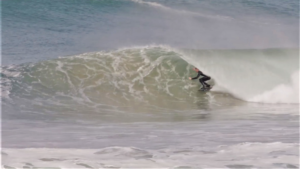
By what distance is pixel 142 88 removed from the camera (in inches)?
599

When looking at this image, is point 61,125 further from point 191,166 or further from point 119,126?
point 191,166

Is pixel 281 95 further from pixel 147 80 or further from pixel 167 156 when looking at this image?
pixel 167 156

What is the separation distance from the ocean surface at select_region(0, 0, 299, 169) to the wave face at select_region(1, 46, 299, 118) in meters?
0.03

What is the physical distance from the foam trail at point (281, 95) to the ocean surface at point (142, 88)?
3cm

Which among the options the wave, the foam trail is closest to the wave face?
the foam trail

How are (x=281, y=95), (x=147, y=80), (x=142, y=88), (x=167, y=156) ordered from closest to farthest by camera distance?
(x=167, y=156) < (x=281, y=95) < (x=142, y=88) < (x=147, y=80)

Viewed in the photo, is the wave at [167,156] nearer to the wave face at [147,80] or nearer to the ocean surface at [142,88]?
the ocean surface at [142,88]

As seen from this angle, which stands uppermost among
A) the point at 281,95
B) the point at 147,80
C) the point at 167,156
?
the point at 147,80

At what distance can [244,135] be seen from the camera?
27.1 ft

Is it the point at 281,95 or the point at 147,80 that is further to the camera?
the point at 147,80

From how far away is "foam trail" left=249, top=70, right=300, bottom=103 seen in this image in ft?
46.1

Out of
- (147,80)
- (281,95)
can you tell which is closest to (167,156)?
(281,95)

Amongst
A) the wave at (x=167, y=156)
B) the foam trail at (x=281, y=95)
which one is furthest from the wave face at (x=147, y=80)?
the wave at (x=167, y=156)

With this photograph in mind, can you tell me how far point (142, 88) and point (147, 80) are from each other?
653mm
